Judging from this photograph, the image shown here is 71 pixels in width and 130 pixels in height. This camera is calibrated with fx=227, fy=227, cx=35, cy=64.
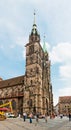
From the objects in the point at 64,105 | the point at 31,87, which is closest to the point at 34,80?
the point at 31,87

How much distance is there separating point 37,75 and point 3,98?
18.3m

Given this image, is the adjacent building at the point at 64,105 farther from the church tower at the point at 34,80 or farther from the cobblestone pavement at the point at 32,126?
the cobblestone pavement at the point at 32,126

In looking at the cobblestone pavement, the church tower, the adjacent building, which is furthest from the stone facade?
the adjacent building

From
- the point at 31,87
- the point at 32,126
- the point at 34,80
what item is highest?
the point at 34,80

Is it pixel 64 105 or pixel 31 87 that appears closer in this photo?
pixel 31 87

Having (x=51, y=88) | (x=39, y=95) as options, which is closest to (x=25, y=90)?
(x=39, y=95)

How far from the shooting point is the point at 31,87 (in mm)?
71250

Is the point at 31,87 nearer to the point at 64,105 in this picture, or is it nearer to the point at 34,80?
the point at 34,80

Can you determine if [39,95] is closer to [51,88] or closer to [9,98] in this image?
[9,98]

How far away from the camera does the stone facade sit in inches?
2751

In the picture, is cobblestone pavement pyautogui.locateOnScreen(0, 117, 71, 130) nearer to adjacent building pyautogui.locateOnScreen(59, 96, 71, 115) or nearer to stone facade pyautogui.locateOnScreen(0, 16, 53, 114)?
stone facade pyautogui.locateOnScreen(0, 16, 53, 114)

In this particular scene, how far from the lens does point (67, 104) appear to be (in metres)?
124

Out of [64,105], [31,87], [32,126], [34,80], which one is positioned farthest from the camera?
[64,105]

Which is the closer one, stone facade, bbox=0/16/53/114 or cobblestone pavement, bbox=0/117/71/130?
cobblestone pavement, bbox=0/117/71/130
